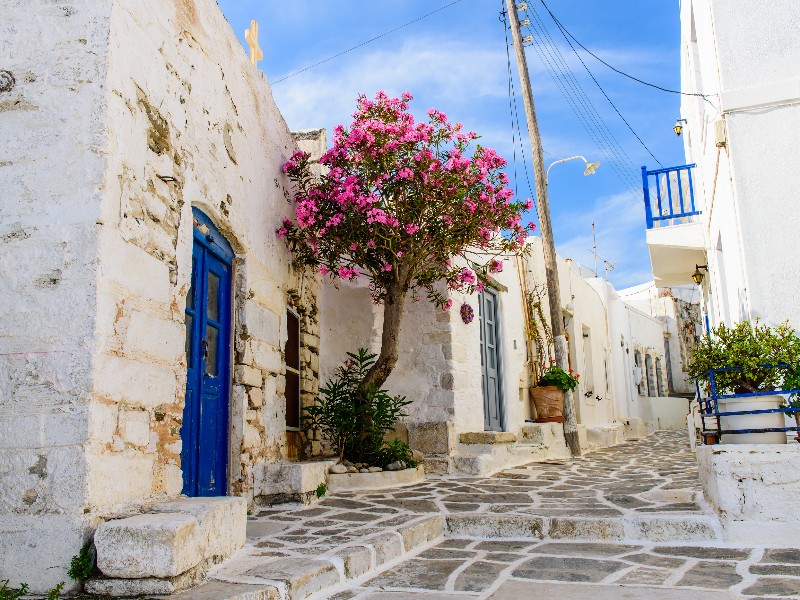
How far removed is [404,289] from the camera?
6.38 metres

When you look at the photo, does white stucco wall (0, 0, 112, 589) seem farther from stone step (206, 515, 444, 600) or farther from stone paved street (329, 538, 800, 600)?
stone paved street (329, 538, 800, 600)

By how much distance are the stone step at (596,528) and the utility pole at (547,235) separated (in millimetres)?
5317

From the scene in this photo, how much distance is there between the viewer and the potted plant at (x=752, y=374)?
391 centimetres

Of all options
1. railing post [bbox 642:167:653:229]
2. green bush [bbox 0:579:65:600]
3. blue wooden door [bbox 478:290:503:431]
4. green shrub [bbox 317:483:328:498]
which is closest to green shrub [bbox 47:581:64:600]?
green bush [bbox 0:579:65:600]

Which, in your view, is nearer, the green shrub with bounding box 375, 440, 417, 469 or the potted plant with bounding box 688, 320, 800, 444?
the potted plant with bounding box 688, 320, 800, 444

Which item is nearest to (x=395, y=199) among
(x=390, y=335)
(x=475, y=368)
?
(x=390, y=335)

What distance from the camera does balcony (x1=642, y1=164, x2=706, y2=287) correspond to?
7.90 meters

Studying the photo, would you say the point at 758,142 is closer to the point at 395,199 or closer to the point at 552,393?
the point at 395,199

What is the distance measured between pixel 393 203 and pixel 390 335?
1246 mm

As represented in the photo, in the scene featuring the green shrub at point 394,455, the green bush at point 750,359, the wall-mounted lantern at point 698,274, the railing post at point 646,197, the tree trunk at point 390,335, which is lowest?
the green shrub at point 394,455

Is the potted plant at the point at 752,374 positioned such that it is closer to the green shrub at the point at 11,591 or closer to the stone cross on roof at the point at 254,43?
the green shrub at the point at 11,591

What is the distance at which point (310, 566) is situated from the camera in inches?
120

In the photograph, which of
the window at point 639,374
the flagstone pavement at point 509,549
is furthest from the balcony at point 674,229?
the window at point 639,374

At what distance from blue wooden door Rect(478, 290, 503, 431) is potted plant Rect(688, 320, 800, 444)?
4461 millimetres
